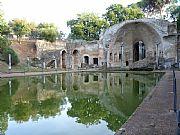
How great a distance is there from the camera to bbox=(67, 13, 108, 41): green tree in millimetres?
62781

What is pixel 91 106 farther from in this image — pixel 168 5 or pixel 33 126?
pixel 168 5

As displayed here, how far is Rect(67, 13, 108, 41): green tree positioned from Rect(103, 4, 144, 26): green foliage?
7.71 ft

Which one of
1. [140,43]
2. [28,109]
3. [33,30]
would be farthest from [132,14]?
[28,109]

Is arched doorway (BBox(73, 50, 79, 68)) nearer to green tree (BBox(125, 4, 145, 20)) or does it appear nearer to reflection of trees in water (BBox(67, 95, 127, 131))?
green tree (BBox(125, 4, 145, 20))

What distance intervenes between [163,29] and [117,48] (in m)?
10.4

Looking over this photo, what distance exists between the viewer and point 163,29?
46125 millimetres

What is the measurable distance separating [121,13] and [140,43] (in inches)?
477

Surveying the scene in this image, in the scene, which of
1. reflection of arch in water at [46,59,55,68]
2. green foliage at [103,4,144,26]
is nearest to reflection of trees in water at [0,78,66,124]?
reflection of arch in water at [46,59,55,68]

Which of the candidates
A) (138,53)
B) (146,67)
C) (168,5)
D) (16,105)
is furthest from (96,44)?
(16,105)

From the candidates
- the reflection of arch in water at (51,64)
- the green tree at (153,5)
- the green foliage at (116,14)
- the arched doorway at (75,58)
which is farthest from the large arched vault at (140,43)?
the green tree at (153,5)

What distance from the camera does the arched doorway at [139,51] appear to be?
A: 5507cm

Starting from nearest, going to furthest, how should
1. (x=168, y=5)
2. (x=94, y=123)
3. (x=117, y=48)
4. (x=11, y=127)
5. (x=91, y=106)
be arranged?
(x=11, y=127) < (x=94, y=123) < (x=91, y=106) < (x=117, y=48) < (x=168, y=5)

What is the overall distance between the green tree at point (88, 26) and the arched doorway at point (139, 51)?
10212 millimetres

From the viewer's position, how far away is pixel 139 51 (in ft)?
182
